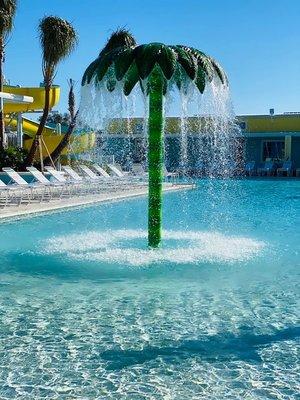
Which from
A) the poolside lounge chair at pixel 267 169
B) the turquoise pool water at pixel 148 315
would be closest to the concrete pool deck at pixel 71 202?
the turquoise pool water at pixel 148 315

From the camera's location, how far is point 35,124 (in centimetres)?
3234

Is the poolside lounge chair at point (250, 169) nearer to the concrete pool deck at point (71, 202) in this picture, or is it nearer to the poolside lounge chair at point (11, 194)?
the concrete pool deck at point (71, 202)

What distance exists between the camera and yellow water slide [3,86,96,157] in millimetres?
25000

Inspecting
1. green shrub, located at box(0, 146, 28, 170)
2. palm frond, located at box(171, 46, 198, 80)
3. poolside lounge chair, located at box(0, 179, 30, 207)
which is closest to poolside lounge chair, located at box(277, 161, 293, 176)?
green shrub, located at box(0, 146, 28, 170)

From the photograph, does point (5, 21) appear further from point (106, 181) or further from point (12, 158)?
point (106, 181)

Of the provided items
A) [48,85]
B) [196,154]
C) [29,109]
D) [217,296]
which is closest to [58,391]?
[217,296]

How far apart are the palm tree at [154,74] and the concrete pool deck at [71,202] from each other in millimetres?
4953

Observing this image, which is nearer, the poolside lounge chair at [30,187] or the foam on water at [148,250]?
the foam on water at [148,250]

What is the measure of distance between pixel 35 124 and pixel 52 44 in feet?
31.2

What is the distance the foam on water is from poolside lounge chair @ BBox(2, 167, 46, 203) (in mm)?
5117

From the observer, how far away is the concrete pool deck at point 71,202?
13734 millimetres

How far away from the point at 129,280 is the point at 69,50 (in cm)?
1821

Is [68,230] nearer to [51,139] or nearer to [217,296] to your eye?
[217,296]

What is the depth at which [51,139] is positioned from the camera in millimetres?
28344
